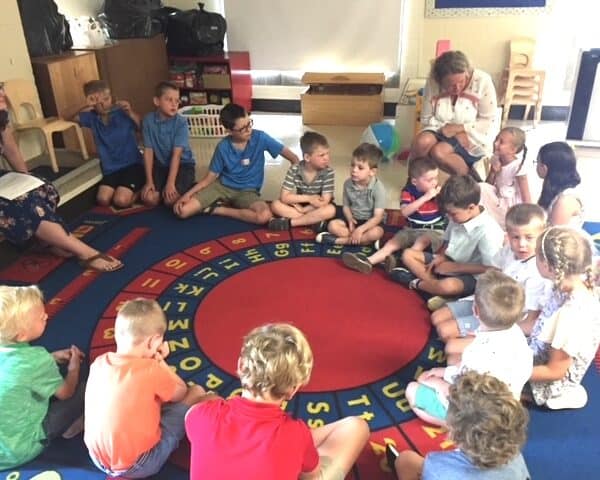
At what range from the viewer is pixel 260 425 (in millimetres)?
1204

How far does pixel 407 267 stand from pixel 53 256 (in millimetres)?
1818

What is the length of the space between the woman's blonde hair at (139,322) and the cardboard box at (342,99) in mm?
3789

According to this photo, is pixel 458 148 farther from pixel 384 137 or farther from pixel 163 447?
pixel 163 447

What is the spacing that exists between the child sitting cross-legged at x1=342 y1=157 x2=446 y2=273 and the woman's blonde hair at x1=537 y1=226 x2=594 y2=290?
0.97 meters

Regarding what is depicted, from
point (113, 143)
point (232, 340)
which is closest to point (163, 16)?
point (113, 143)

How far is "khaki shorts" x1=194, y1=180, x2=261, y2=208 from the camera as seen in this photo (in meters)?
3.30

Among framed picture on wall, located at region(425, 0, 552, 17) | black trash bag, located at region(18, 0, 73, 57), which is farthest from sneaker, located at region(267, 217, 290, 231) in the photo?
framed picture on wall, located at region(425, 0, 552, 17)

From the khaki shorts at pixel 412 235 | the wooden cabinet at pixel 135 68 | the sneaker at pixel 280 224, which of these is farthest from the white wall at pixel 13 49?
the khaki shorts at pixel 412 235

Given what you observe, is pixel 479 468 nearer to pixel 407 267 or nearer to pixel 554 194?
pixel 407 267

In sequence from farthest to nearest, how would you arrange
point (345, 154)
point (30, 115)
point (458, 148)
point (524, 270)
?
point (345, 154), point (30, 115), point (458, 148), point (524, 270)

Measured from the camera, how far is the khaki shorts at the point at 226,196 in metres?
3.30

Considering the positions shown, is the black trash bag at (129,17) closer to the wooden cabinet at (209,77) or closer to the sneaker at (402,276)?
the wooden cabinet at (209,77)

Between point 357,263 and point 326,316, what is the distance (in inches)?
16.3

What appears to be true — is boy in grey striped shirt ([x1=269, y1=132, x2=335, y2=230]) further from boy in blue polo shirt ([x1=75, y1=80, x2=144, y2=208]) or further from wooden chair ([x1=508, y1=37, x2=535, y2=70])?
wooden chair ([x1=508, y1=37, x2=535, y2=70])
